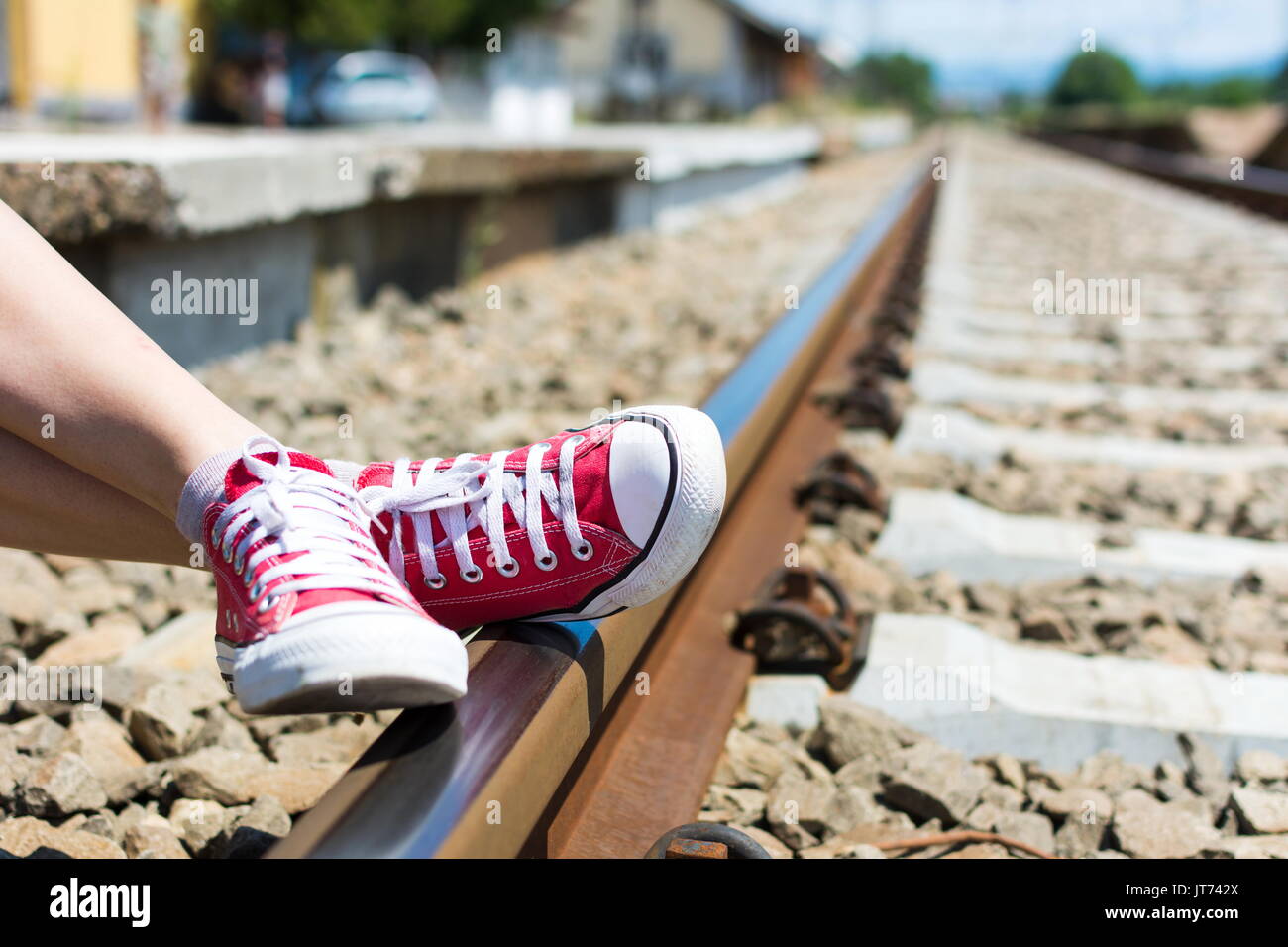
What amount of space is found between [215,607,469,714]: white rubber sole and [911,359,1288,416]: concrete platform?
267cm

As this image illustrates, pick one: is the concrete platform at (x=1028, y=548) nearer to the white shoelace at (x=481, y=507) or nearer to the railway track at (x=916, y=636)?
the railway track at (x=916, y=636)

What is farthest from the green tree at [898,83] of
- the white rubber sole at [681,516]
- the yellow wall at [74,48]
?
the white rubber sole at [681,516]

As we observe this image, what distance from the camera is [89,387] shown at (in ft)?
4.33

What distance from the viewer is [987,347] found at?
448 centimetres

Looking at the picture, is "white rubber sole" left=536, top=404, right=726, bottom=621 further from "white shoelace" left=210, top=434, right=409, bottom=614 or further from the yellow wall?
the yellow wall

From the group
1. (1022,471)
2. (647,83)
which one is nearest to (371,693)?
(1022,471)

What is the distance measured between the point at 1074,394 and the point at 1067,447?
695 millimetres

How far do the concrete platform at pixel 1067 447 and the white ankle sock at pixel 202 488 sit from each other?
1979mm

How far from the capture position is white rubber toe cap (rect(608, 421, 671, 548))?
1320mm

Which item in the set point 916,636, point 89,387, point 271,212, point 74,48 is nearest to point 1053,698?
point 916,636

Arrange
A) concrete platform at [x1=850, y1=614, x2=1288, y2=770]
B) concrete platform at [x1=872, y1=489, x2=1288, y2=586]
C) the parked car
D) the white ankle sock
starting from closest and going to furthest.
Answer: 1. the white ankle sock
2. concrete platform at [x1=850, y1=614, x2=1288, y2=770]
3. concrete platform at [x1=872, y1=489, x2=1288, y2=586]
4. the parked car

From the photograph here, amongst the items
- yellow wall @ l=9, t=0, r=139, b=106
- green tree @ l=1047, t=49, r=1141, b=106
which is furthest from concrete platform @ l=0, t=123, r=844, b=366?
green tree @ l=1047, t=49, r=1141, b=106

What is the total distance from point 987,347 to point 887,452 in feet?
5.89
